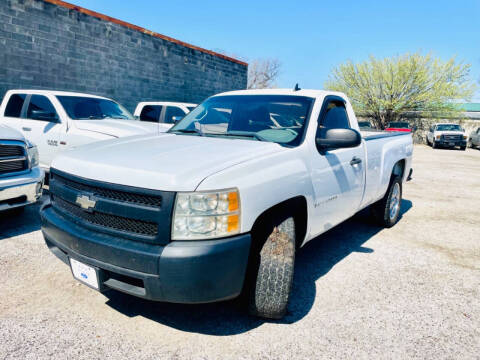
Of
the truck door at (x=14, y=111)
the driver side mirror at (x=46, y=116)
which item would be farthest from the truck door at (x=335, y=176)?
the truck door at (x=14, y=111)

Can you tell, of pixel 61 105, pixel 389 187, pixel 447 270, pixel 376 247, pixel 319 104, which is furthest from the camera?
pixel 61 105

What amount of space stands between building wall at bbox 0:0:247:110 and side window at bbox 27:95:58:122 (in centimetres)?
425

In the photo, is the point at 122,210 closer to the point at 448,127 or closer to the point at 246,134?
the point at 246,134

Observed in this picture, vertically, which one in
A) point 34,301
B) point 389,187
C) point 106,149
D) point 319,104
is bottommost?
point 34,301

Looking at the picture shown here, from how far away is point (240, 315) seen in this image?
2768 mm

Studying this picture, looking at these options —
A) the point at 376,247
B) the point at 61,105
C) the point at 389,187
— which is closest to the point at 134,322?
the point at 376,247

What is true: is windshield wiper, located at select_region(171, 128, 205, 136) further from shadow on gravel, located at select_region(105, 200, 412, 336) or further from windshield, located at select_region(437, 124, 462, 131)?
windshield, located at select_region(437, 124, 462, 131)

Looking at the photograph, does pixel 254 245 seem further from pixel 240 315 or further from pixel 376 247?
pixel 376 247

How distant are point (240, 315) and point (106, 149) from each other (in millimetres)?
1712

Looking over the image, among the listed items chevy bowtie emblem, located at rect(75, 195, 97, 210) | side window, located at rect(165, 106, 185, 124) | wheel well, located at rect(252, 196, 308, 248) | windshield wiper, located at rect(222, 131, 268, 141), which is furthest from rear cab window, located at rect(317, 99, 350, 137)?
side window, located at rect(165, 106, 185, 124)

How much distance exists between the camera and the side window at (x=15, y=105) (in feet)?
23.2

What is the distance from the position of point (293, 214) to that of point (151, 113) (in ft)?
26.6

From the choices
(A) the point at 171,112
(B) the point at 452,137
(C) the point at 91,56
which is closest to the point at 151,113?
(A) the point at 171,112

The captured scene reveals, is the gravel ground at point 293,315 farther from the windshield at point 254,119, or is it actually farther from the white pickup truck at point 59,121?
the white pickup truck at point 59,121
